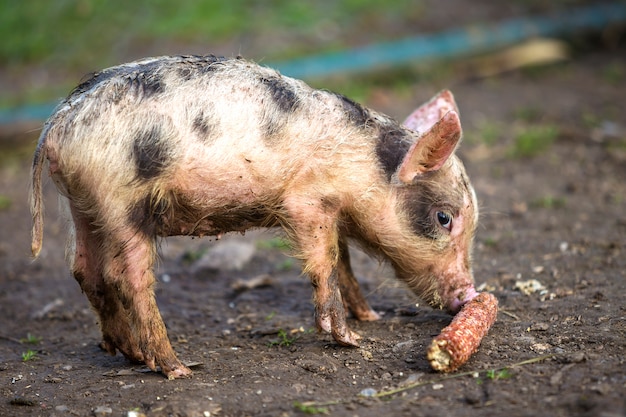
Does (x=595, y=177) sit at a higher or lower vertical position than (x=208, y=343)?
higher

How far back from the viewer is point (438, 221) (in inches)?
217

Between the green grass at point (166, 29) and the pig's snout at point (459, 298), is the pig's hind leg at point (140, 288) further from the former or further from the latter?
the green grass at point (166, 29)

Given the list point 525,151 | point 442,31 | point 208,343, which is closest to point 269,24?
point 442,31

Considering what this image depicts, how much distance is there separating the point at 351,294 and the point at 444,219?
2.87 ft

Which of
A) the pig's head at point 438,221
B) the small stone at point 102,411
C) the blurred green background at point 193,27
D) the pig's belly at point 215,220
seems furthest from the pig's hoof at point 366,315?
the blurred green background at point 193,27

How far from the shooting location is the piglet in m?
4.87

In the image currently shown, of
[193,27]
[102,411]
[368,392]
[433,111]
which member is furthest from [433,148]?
[193,27]

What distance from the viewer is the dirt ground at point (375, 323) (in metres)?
4.46

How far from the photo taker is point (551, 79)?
38.4 ft

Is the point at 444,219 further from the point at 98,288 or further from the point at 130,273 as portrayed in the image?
the point at 98,288

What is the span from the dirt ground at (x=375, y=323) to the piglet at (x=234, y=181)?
33 centimetres

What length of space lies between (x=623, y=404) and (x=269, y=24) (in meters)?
9.82

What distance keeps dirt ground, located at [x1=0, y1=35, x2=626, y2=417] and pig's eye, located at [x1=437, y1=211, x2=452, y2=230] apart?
2.19 ft

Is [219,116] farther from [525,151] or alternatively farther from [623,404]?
[525,151]
